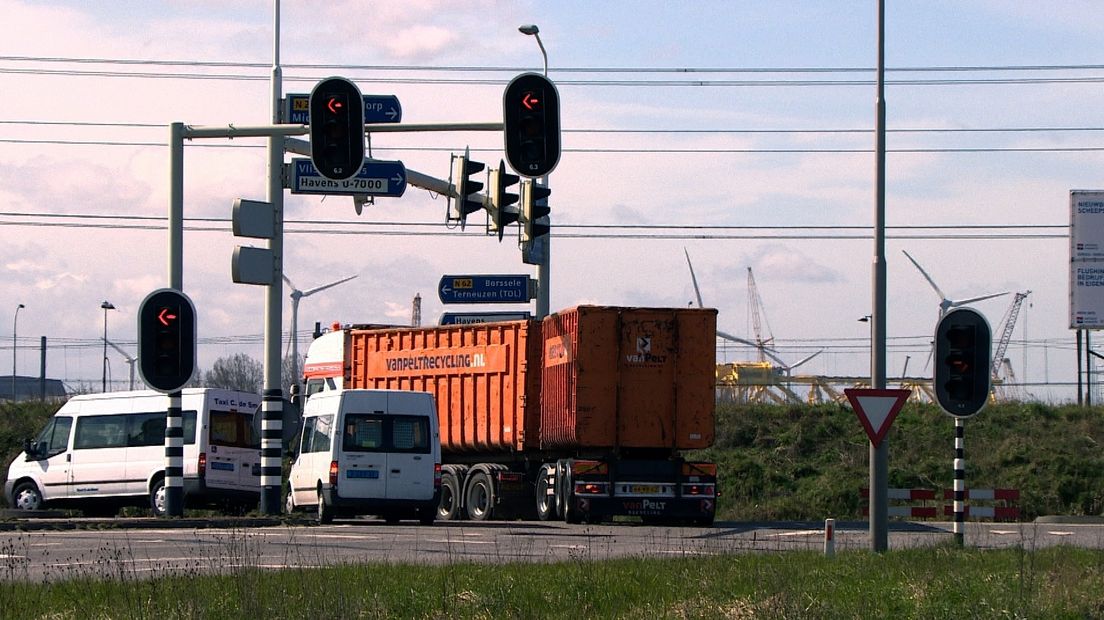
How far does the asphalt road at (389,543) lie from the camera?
15867 millimetres

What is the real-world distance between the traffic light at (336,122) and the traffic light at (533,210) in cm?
736

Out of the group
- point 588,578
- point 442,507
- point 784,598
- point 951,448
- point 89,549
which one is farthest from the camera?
point 951,448

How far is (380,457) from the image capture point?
2580 cm

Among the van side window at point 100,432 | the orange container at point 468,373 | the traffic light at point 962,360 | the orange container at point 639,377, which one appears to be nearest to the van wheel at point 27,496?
the van side window at point 100,432

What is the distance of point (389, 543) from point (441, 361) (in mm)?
11852

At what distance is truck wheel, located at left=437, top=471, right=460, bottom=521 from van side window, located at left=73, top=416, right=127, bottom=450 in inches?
239

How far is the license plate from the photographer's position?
84.2ft

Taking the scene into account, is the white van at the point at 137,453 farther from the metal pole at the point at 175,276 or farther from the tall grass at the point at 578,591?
the tall grass at the point at 578,591

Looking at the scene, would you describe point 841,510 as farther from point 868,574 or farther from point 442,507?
point 868,574

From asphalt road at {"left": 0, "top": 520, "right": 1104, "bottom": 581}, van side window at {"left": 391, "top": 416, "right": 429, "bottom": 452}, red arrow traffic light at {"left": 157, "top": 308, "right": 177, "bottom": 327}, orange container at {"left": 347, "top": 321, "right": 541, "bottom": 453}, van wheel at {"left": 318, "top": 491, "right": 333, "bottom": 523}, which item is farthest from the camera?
orange container at {"left": 347, "top": 321, "right": 541, "bottom": 453}

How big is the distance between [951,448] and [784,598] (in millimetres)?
31576

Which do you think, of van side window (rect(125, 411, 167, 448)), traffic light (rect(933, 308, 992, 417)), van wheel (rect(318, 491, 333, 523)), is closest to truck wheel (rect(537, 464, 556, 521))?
van wheel (rect(318, 491, 333, 523))

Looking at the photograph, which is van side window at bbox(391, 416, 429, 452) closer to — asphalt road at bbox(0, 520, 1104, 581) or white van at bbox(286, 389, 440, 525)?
white van at bbox(286, 389, 440, 525)

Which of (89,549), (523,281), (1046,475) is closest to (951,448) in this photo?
(1046,475)
